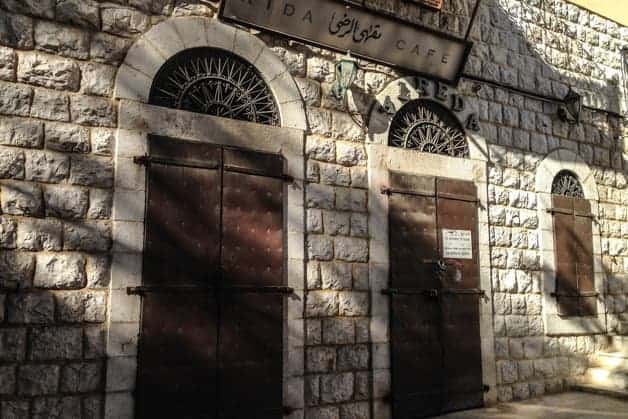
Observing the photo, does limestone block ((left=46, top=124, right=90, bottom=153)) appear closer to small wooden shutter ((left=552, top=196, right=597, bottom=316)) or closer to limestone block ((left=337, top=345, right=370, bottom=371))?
limestone block ((left=337, top=345, right=370, bottom=371))

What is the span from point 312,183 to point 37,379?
9.87 feet

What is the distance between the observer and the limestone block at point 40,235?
171 inches

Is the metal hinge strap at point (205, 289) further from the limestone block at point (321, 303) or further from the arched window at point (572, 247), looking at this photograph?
the arched window at point (572, 247)

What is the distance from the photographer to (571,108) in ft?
26.7

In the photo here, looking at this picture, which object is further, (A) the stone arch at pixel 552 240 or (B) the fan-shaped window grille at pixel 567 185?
(B) the fan-shaped window grille at pixel 567 185

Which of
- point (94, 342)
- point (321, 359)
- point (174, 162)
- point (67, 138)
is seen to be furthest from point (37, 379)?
point (321, 359)

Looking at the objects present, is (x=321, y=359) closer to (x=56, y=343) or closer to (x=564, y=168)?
(x=56, y=343)

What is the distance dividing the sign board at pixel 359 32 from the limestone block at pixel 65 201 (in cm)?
220

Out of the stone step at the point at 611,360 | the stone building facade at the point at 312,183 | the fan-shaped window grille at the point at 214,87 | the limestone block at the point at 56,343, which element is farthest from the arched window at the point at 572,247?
the limestone block at the point at 56,343

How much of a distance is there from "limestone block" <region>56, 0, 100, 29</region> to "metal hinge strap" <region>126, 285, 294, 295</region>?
2.28m

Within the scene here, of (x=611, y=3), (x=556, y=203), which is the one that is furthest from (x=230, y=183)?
(x=611, y=3)

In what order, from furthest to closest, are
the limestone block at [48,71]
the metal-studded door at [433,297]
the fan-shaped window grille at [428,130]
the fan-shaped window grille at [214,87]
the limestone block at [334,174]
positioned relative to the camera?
the fan-shaped window grille at [428,130], the metal-studded door at [433,297], the limestone block at [334,174], the fan-shaped window grille at [214,87], the limestone block at [48,71]

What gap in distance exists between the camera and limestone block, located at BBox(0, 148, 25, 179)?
4328mm

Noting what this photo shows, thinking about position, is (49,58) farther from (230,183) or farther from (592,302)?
(592,302)
